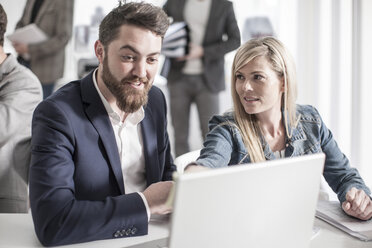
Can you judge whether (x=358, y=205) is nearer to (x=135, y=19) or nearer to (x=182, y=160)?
(x=182, y=160)

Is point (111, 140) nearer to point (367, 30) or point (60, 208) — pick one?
point (60, 208)

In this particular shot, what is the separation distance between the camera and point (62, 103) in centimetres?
Result: 134

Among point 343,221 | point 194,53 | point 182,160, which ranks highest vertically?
point 194,53

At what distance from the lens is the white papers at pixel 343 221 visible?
1215mm

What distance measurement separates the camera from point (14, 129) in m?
1.74

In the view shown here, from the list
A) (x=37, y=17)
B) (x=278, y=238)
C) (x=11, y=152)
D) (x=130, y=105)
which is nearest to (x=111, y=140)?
(x=130, y=105)

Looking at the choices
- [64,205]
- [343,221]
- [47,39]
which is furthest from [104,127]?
[47,39]

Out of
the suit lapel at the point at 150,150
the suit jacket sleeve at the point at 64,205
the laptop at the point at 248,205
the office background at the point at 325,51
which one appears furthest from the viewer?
the office background at the point at 325,51

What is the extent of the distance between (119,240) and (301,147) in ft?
2.69

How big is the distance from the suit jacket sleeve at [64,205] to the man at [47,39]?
94.1 inches

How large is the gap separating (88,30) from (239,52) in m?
2.47

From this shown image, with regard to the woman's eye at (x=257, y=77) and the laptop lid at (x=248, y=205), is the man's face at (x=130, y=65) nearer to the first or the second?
the woman's eye at (x=257, y=77)

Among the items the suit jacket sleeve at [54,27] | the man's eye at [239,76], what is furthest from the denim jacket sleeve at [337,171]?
the suit jacket sleeve at [54,27]

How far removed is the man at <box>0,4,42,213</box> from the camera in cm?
165
